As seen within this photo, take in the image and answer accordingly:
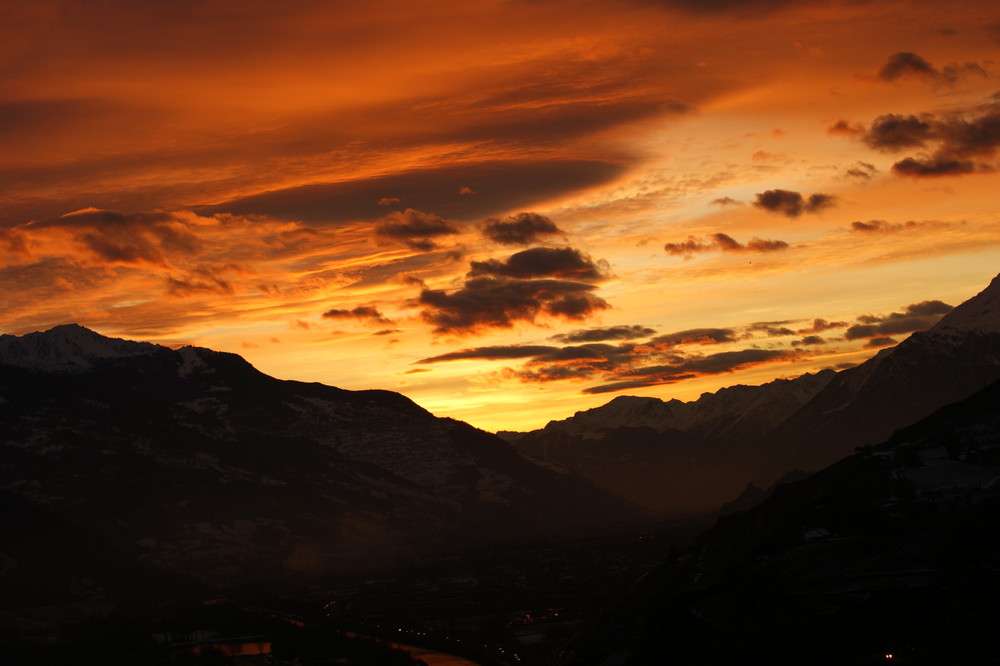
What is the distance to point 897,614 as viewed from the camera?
15388 centimetres

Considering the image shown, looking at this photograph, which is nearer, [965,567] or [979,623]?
[979,623]

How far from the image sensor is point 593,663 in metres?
194

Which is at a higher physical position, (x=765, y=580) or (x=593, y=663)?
(x=765, y=580)

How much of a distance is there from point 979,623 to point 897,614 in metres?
11.3

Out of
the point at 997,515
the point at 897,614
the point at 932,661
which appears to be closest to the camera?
the point at 932,661

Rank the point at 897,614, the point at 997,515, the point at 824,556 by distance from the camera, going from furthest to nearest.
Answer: the point at 824,556, the point at 997,515, the point at 897,614

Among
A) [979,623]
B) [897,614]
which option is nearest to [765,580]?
[897,614]

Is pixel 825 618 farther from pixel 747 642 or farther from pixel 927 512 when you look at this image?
pixel 927 512

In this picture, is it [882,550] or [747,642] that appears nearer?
[747,642]

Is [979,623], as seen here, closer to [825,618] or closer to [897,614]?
[897,614]

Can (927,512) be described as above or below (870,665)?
above

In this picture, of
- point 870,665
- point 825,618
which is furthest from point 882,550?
point 870,665

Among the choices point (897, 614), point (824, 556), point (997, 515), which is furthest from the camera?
point (824, 556)

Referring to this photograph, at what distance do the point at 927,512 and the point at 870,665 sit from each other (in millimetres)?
49204
